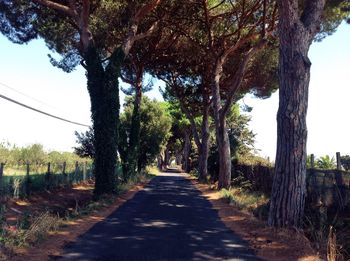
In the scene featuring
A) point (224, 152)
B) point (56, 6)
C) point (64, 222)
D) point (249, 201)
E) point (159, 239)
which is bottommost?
point (159, 239)

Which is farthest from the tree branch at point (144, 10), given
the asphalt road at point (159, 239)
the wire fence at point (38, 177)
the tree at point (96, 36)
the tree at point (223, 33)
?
the asphalt road at point (159, 239)

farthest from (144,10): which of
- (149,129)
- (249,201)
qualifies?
(149,129)

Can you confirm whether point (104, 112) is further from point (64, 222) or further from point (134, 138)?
point (134, 138)

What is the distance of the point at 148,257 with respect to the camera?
26.4 ft

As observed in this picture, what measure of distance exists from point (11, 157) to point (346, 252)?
29803 mm

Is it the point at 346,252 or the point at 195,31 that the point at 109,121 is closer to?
the point at 195,31

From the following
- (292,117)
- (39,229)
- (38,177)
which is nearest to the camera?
(39,229)

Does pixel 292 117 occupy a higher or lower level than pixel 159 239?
higher

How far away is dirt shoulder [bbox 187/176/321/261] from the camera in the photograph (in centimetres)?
870

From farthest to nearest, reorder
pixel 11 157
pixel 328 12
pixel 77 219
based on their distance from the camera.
Result: pixel 11 157, pixel 328 12, pixel 77 219

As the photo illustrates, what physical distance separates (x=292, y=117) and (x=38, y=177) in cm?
1431

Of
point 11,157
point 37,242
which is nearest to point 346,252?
point 37,242

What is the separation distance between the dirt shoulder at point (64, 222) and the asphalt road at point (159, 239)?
285mm

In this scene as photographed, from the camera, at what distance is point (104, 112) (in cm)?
1917
